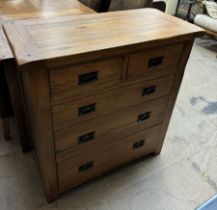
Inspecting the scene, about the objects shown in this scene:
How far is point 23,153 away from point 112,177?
67 centimetres

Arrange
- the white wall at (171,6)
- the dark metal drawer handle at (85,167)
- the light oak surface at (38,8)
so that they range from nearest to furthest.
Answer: the dark metal drawer handle at (85,167) < the light oak surface at (38,8) < the white wall at (171,6)

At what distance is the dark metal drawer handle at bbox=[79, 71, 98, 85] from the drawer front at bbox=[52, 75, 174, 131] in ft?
0.29

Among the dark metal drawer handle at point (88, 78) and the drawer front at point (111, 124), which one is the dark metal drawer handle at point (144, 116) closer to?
the drawer front at point (111, 124)

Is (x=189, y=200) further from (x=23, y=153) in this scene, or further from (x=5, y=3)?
(x=5, y=3)

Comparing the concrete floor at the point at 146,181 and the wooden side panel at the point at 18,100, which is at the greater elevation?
the wooden side panel at the point at 18,100

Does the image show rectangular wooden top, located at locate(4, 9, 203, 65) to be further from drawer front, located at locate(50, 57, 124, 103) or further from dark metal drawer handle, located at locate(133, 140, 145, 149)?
dark metal drawer handle, located at locate(133, 140, 145, 149)

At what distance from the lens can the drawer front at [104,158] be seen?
1.27 m

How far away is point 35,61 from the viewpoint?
0.78 metres

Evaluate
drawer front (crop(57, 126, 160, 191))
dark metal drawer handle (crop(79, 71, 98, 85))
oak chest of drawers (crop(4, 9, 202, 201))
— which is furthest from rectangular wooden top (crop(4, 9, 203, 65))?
drawer front (crop(57, 126, 160, 191))

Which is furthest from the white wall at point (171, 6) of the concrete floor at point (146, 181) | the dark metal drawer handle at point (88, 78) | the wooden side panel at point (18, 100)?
the dark metal drawer handle at point (88, 78)

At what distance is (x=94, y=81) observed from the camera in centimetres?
99

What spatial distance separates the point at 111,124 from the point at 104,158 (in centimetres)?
27

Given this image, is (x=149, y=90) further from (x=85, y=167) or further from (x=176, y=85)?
(x=85, y=167)

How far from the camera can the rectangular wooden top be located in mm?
851
